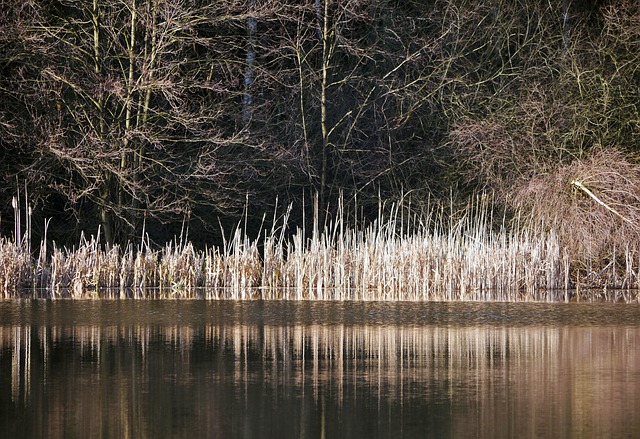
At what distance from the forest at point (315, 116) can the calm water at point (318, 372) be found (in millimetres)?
5344

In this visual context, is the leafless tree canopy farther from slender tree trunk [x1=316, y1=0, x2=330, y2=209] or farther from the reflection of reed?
the reflection of reed

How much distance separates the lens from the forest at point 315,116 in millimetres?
19625

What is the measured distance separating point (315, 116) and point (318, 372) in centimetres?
1479

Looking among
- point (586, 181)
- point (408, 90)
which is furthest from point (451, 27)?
point (586, 181)

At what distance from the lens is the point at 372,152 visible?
76.9 ft

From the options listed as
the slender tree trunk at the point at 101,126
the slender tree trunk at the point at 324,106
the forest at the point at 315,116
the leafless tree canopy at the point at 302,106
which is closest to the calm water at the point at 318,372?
the forest at the point at 315,116

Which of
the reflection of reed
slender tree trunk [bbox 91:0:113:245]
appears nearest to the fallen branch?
the reflection of reed

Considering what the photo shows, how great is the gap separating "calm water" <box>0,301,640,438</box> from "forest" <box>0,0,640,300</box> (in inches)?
210

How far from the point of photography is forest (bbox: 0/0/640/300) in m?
19.6

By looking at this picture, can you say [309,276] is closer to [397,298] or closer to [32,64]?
[397,298]

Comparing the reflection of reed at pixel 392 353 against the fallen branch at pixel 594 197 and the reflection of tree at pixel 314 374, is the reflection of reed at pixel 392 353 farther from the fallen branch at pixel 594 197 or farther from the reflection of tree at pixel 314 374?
the fallen branch at pixel 594 197

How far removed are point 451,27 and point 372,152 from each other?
2833 mm

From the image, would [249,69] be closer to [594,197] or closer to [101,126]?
[101,126]

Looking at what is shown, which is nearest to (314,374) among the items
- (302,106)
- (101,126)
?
(101,126)
